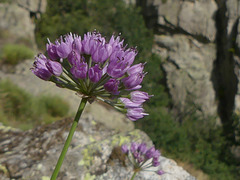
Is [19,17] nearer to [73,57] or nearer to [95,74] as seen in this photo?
[73,57]

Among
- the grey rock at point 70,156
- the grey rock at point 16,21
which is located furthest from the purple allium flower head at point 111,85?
the grey rock at point 16,21

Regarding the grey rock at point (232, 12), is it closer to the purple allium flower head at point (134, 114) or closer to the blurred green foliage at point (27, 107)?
the blurred green foliage at point (27, 107)

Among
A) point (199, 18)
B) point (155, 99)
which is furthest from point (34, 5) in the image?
point (199, 18)

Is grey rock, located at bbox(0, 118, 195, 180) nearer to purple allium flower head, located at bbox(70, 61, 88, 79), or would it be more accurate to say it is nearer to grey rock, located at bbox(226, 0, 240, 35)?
purple allium flower head, located at bbox(70, 61, 88, 79)

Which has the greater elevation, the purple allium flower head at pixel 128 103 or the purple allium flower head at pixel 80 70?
the purple allium flower head at pixel 80 70

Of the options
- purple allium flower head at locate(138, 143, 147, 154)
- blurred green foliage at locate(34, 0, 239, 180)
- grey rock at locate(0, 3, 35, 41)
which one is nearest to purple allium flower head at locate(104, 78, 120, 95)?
purple allium flower head at locate(138, 143, 147, 154)
